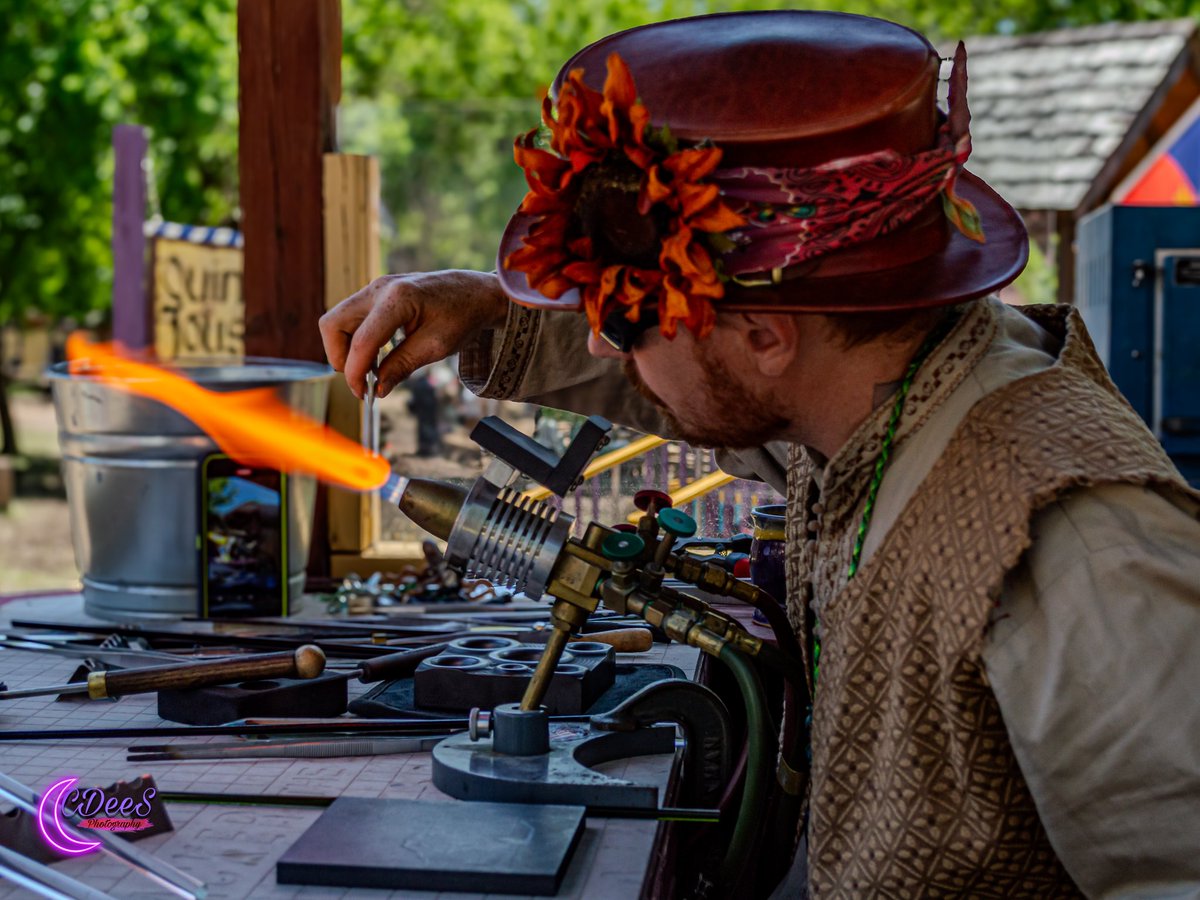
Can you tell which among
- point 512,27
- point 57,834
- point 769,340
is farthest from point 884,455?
point 512,27

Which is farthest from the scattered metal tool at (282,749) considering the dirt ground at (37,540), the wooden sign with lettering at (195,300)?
the dirt ground at (37,540)

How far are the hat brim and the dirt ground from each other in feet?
30.8

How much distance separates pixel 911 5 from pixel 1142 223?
22.6m

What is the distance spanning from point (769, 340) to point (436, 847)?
0.74 metres

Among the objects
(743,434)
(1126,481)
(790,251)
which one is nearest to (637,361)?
(743,434)

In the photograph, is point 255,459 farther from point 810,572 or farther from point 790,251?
point 790,251

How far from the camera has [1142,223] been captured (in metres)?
4.86

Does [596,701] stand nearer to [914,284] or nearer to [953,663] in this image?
[953,663]

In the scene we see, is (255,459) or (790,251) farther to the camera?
(255,459)

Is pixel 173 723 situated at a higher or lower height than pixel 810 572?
lower

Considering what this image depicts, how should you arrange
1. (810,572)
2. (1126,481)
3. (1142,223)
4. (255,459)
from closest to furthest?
(1126,481) → (810,572) → (255,459) → (1142,223)

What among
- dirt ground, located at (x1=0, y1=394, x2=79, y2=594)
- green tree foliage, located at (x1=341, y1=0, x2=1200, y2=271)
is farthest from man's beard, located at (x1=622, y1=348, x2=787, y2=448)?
green tree foliage, located at (x1=341, y1=0, x2=1200, y2=271)

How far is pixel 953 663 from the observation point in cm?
153

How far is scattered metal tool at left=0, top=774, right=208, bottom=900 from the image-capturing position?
4.79 ft
